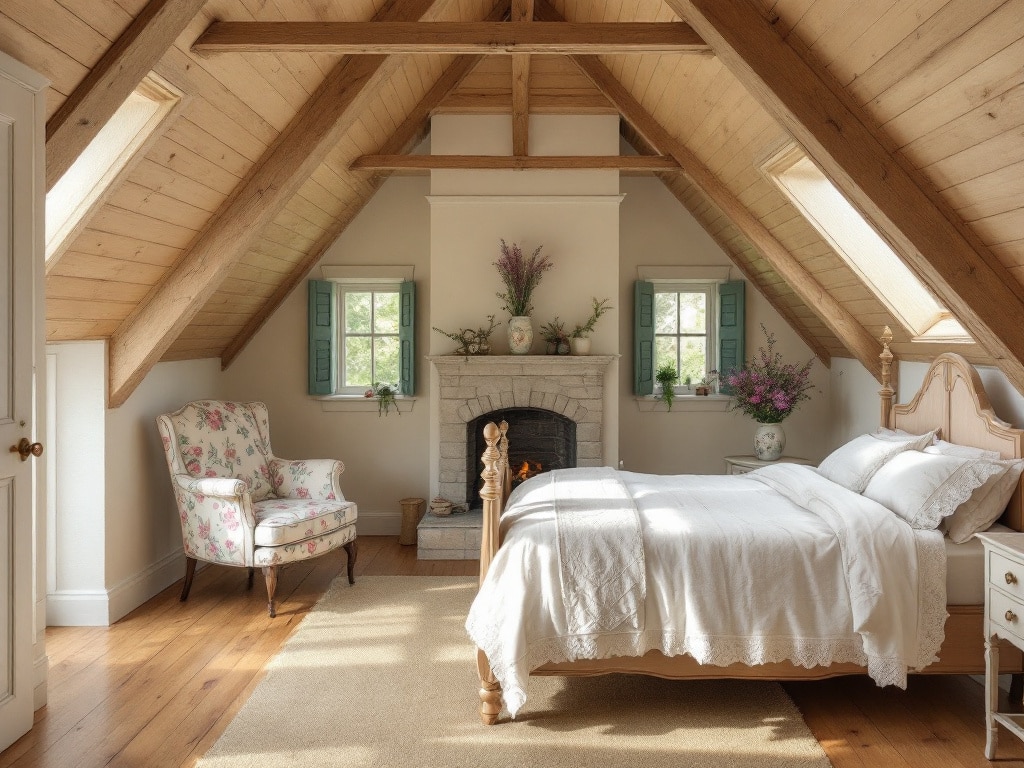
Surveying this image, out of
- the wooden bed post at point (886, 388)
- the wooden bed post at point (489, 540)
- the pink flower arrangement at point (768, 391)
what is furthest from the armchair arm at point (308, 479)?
the wooden bed post at point (886, 388)

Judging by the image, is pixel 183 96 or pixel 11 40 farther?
pixel 183 96

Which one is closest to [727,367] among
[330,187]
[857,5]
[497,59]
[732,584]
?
[497,59]

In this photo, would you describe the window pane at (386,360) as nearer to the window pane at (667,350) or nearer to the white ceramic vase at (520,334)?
the white ceramic vase at (520,334)

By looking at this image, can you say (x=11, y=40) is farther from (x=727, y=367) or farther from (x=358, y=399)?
(x=727, y=367)

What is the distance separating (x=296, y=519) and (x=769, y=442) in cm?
330

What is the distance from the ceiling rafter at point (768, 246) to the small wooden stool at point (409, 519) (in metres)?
2.88

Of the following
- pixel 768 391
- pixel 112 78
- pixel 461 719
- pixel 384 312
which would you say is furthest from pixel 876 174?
pixel 384 312

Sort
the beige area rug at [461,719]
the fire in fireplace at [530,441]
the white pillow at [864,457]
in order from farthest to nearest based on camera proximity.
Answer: the fire in fireplace at [530,441]
the white pillow at [864,457]
the beige area rug at [461,719]

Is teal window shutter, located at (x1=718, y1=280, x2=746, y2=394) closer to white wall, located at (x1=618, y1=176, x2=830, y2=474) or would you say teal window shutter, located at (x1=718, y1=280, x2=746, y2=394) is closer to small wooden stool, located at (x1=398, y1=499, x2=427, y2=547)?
white wall, located at (x1=618, y1=176, x2=830, y2=474)

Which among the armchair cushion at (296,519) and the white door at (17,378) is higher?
the white door at (17,378)

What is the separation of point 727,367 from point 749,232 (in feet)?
5.31

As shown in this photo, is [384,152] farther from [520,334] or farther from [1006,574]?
[1006,574]

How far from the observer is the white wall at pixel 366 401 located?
21.1 feet

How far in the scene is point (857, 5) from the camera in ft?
8.81
